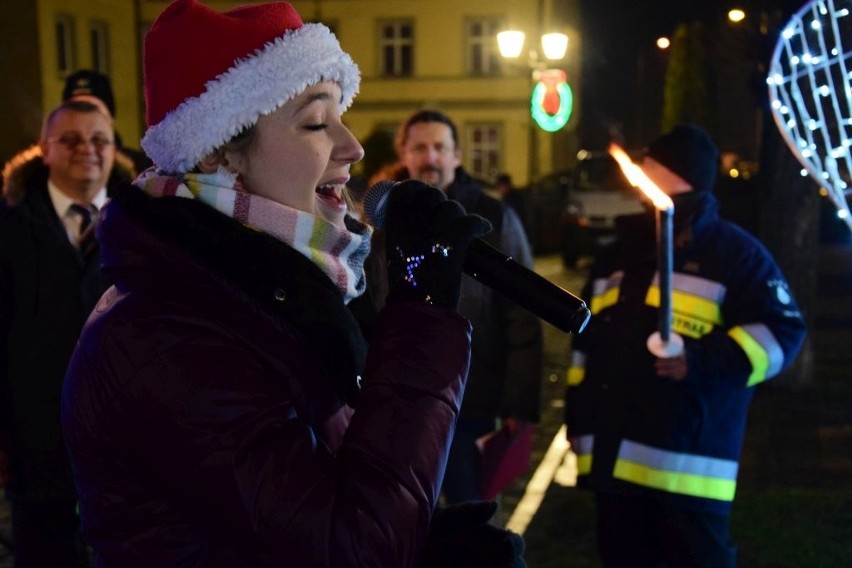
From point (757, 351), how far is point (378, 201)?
218cm

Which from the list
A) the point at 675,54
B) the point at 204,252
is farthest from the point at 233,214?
the point at 675,54

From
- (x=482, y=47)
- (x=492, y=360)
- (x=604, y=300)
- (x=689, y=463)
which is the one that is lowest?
(x=689, y=463)

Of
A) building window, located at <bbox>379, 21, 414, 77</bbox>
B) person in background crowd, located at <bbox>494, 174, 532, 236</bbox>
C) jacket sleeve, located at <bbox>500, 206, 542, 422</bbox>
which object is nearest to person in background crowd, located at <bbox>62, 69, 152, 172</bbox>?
jacket sleeve, located at <bbox>500, 206, 542, 422</bbox>

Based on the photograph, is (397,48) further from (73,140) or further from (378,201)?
(378,201)

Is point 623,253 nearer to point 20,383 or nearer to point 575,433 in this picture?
point 575,433

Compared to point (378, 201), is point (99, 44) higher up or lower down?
higher up

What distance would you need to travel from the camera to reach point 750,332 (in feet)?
11.5

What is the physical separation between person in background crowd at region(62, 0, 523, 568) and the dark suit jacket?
2056mm

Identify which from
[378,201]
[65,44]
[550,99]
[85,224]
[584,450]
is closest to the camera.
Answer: [378,201]

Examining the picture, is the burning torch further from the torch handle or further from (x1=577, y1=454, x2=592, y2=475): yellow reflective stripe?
(x1=577, y1=454, x2=592, y2=475): yellow reflective stripe

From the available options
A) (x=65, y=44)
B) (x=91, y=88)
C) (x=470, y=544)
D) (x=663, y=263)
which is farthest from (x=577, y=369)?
(x=65, y=44)

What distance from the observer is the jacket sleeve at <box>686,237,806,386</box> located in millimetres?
3482

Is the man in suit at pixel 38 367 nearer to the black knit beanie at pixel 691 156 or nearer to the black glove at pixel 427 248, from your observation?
the black knit beanie at pixel 691 156

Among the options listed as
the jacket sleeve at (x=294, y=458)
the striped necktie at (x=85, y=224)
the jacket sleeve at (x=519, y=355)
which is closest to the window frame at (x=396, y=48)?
the jacket sleeve at (x=519, y=355)
